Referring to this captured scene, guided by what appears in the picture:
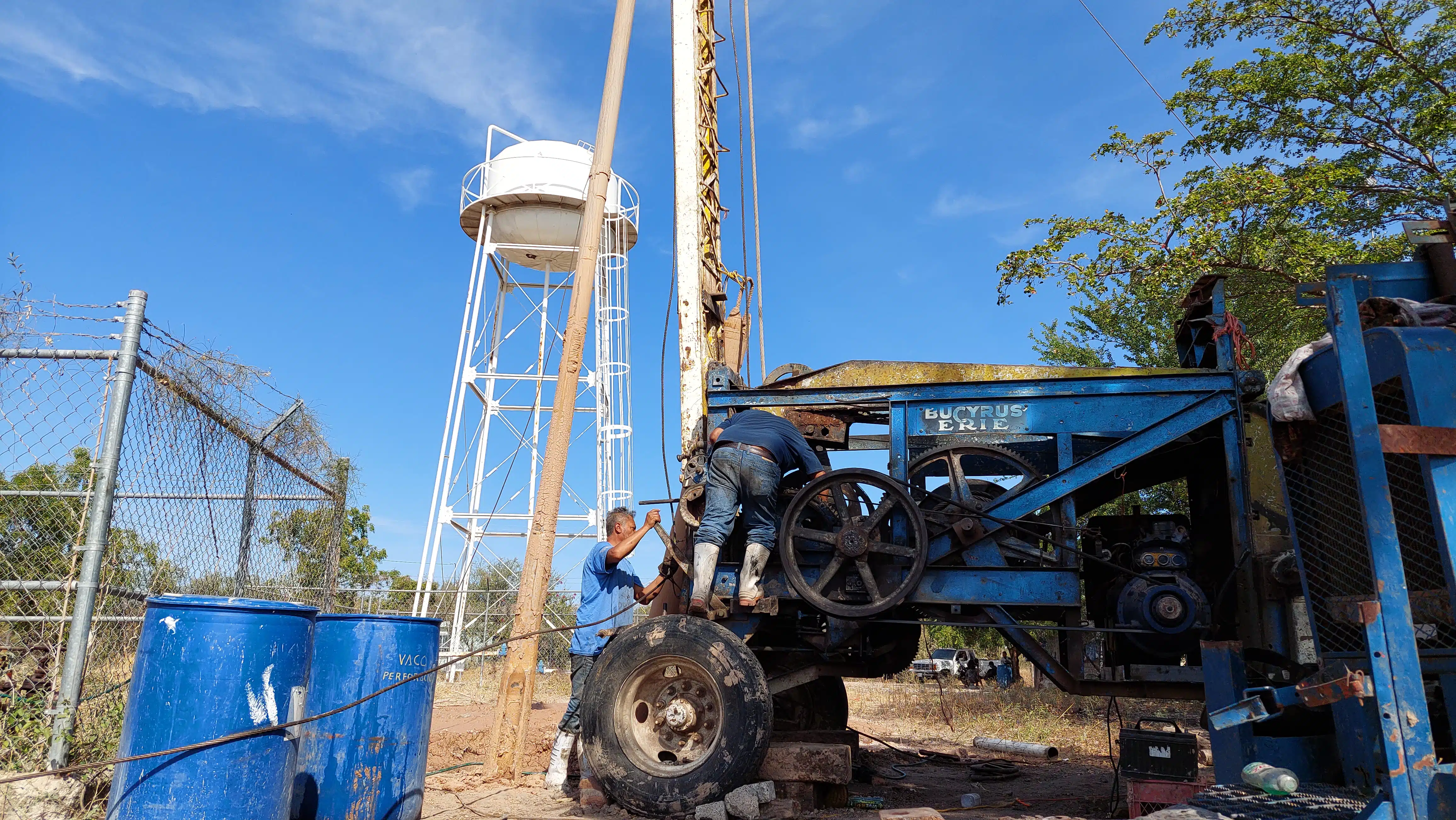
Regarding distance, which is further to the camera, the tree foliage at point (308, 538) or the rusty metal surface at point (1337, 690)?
the tree foliage at point (308, 538)

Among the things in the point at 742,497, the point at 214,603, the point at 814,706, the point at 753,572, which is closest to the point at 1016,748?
the point at 814,706

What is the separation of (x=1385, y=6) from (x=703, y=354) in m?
9.73

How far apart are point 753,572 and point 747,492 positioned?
0.48m

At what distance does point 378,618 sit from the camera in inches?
186

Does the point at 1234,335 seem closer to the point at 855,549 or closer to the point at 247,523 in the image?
the point at 855,549

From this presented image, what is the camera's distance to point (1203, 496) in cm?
638

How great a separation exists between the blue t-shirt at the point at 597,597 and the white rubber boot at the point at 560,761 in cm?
58

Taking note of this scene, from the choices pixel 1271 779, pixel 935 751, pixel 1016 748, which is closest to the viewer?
pixel 1271 779

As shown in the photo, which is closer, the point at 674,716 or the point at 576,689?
the point at 674,716

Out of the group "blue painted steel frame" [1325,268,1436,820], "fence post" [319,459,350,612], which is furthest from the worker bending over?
"blue painted steel frame" [1325,268,1436,820]

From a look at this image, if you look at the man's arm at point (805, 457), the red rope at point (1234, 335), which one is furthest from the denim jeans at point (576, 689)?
the red rope at point (1234, 335)

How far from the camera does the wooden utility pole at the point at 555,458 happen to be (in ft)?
21.4

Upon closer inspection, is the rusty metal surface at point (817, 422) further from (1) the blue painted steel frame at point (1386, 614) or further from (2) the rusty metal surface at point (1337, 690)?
(2) the rusty metal surface at point (1337, 690)

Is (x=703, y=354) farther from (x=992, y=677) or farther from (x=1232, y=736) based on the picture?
(x=992, y=677)
